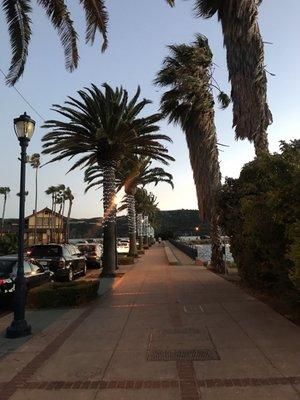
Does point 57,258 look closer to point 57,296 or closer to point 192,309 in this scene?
point 57,296

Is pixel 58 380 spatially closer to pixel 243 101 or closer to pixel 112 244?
pixel 243 101

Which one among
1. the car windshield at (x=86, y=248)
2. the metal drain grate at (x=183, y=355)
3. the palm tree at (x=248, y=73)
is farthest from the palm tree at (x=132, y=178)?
the metal drain grate at (x=183, y=355)

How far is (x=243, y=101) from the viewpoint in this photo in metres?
17.1

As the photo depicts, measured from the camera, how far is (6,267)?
13.6 m

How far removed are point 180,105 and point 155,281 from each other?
9.48 metres

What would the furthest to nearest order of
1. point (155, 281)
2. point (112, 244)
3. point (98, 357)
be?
point (112, 244) < point (155, 281) < point (98, 357)

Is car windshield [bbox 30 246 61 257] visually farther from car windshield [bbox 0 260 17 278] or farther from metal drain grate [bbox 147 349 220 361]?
metal drain grate [bbox 147 349 220 361]

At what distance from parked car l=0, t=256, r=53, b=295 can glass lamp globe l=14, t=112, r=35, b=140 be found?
452 cm

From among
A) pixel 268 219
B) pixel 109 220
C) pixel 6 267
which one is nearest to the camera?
pixel 268 219

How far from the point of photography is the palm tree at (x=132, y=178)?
3444cm

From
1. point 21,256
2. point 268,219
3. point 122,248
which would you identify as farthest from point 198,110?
point 122,248

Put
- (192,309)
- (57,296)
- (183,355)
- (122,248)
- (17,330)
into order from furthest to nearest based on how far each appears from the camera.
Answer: (122,248) → (57,296) → (192,309) → (17,330) → (183,355)

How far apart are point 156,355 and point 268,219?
467 centimetres

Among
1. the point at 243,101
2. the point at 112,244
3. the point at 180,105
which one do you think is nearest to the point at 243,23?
the point at 243,101
